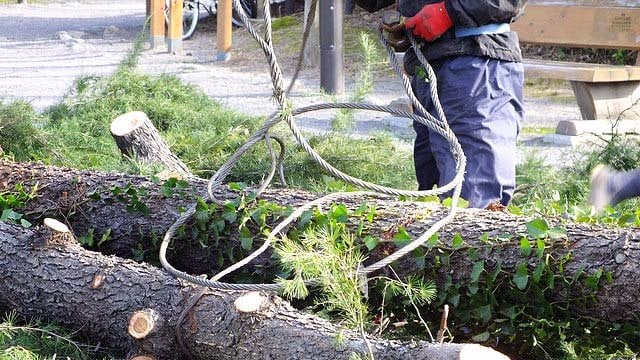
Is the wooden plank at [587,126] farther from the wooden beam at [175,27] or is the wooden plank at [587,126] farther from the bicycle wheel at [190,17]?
the bicycle wheel at [190,17]

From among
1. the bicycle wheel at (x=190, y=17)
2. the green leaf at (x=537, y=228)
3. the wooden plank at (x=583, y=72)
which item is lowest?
the bicycle wheel at (x=190, y=17)

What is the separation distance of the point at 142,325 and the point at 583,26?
255 inches

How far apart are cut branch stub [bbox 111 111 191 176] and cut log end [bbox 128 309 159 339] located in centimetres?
200

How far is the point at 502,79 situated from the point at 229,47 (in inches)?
370

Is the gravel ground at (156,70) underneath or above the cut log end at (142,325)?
underneath

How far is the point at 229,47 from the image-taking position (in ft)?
44.5

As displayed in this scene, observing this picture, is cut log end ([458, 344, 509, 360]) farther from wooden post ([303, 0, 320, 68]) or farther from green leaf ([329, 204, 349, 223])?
wooden post ([303, 0, 320, 68])

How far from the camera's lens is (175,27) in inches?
556

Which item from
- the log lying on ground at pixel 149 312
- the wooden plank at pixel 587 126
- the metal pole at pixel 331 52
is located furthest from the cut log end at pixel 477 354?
the metal pole at pixel 331 52

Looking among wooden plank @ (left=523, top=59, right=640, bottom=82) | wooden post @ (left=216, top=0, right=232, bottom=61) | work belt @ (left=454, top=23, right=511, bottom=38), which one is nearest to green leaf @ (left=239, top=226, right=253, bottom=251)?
work belt @ (left=454, top=23, right=511, bottom=38)

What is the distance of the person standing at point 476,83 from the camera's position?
436cm

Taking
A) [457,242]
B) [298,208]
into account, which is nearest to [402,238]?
[457,242]

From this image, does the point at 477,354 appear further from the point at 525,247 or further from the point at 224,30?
the point at 224,30

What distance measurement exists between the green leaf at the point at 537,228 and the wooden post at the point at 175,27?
11098 mm
